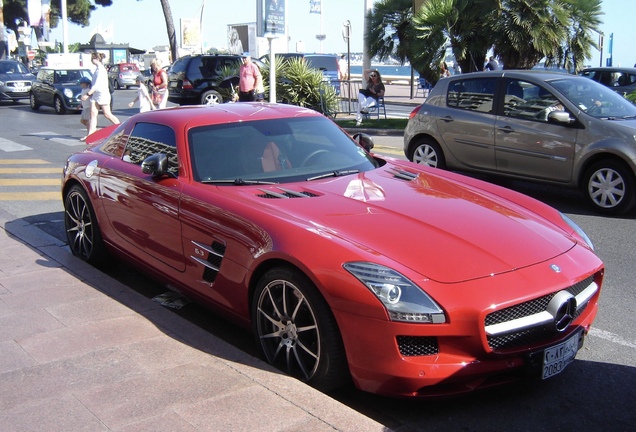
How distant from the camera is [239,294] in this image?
425cm

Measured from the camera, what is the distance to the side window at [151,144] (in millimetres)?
5188

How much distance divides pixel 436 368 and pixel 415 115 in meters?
7.69

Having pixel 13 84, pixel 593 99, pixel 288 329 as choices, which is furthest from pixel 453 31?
pixel 13 84

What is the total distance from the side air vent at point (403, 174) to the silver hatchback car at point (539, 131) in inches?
160

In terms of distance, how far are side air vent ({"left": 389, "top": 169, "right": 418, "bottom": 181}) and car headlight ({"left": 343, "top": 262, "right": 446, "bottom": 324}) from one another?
5.53 ft

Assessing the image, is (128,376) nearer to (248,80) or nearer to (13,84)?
(248,80)

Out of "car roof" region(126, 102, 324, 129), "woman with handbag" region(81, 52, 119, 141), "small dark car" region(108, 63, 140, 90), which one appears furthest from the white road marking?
"small dark car" region(108, 63, 140, 90)

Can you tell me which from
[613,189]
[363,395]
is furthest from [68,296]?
[613,189]

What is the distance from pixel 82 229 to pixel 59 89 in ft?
62.8

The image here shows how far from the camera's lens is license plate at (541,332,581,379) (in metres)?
3.58

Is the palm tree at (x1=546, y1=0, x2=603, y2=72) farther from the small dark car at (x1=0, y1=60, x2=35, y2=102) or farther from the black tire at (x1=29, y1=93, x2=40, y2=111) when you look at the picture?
the small dark car at (x1=0, y1=60, x2=35, y2=102)

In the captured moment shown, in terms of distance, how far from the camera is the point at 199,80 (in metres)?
22.1

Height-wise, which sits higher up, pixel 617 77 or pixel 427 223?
pixel 617 77

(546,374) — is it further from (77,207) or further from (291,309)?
(77,207)
